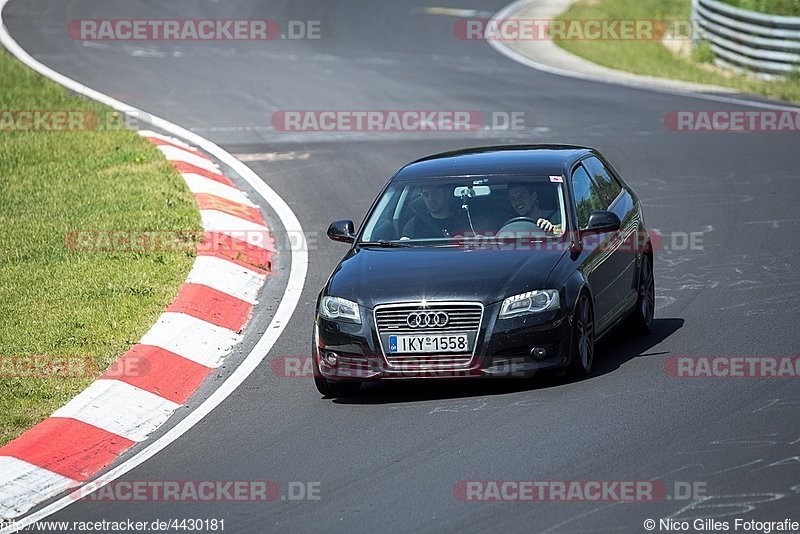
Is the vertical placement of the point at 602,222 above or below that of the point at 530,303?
above

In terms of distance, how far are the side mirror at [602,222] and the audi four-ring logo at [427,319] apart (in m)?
1.53

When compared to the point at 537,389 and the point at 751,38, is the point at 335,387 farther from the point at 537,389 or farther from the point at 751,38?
the point at 751,38

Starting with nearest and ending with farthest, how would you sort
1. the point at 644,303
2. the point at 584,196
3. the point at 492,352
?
the point at 492,352
the point at 584,196
the point at 644,303

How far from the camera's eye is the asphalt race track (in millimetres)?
7828

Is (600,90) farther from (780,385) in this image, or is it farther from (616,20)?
(780,385)

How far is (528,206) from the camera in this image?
11.0 metres

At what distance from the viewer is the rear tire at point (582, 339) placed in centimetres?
998

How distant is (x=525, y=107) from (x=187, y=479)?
16.1 meters

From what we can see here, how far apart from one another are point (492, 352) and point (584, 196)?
86.4 inches

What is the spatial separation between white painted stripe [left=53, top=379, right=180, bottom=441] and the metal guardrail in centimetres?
2027

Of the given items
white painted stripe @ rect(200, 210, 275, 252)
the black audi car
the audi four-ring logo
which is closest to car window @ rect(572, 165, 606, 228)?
the black audi car

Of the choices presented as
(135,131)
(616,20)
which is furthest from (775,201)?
(616,20)

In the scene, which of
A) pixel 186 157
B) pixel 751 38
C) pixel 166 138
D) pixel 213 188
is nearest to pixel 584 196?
pixel 213 188

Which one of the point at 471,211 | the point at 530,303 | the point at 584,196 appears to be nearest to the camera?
the point at 530,303
